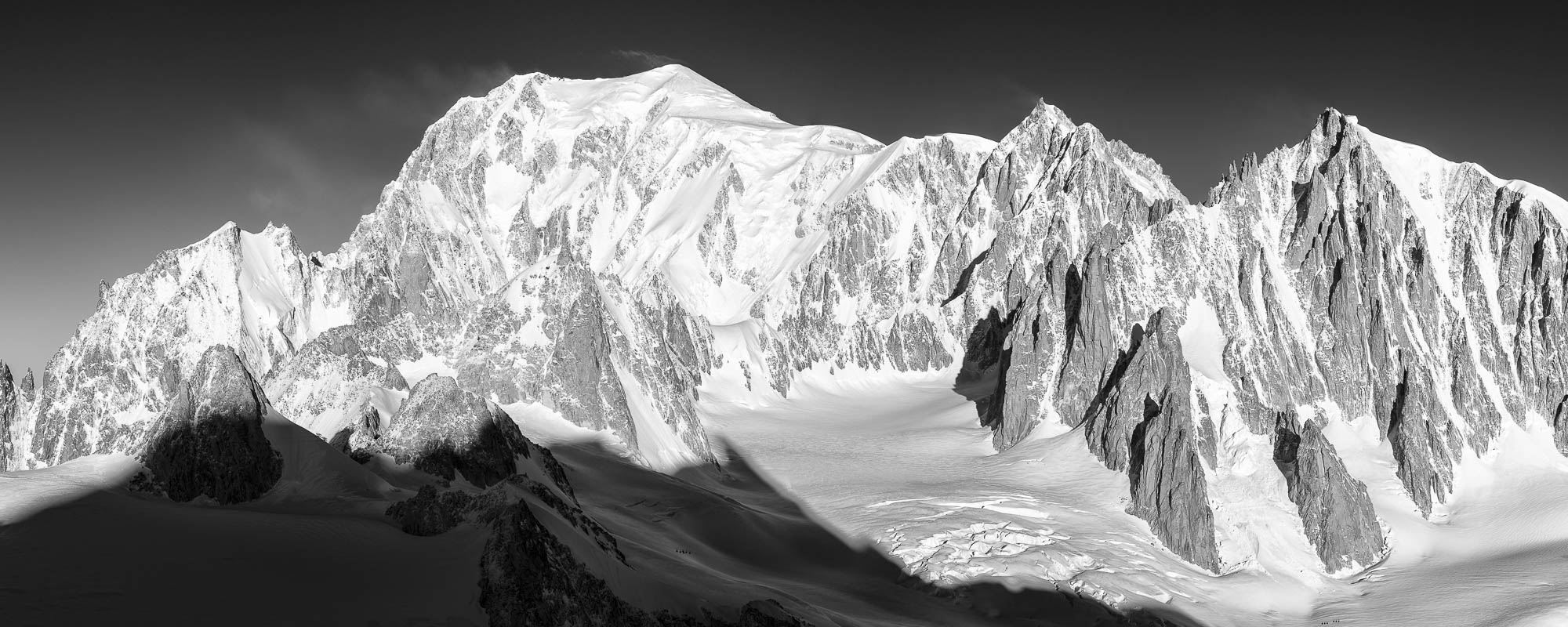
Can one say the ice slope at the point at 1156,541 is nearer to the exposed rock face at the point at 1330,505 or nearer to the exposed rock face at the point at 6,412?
the exposed rock face at the point at 1330,505

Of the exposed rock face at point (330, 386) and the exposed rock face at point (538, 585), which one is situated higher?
the exposed rock face at point (330, 386)

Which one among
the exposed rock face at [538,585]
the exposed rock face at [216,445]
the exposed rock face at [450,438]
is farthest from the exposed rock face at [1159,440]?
the exposed rock face at [216,445]

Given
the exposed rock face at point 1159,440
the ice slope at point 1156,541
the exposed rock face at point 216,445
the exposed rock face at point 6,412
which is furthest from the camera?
the exposed rock face at point 6,412

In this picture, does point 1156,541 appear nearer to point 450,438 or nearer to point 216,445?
point 450,438

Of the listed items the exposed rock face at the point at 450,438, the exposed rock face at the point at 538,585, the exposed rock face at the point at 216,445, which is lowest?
the exposed rock face at the point at 538,585

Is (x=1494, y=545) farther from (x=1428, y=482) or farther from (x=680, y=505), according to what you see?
(x=680, y=505)

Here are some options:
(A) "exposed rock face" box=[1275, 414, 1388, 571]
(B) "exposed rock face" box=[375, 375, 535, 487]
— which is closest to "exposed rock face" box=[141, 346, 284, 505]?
(B) "exposed rock face" box=[375, 375, 535, 487]
